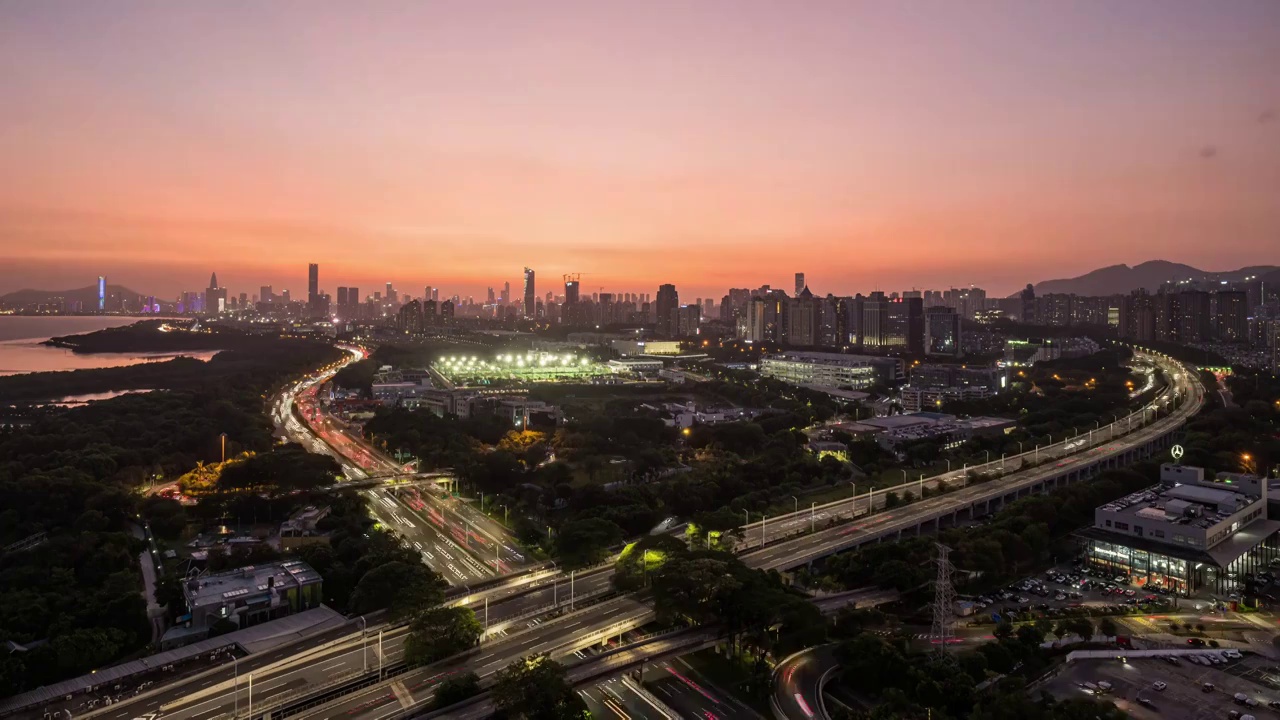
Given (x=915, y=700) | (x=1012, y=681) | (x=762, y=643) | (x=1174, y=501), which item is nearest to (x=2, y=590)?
(x=762, y=643)

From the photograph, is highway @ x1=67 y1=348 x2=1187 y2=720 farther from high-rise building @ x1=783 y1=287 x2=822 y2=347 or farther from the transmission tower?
high-rise building @ x1=783 y1=287 x2=822 y2=347

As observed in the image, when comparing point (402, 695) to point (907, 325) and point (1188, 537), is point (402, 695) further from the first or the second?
point (907, 325)

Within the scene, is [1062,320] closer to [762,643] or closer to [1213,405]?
[1213,405]

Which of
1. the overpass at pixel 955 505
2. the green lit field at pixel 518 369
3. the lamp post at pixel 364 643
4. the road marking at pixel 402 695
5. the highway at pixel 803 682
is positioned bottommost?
the highway at pixel 803 682

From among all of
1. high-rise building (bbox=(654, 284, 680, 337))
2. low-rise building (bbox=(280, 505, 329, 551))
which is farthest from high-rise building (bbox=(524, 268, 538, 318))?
low-rise building (bbox=(280, 505, 329, 551))

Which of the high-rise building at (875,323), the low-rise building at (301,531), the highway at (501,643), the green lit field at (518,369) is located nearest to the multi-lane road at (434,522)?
the low-rise building at (301,531)

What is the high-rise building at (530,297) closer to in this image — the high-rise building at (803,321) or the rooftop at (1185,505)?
the high-rise building at (803,321)

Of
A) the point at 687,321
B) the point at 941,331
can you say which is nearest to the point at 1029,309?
the point at 941,331
